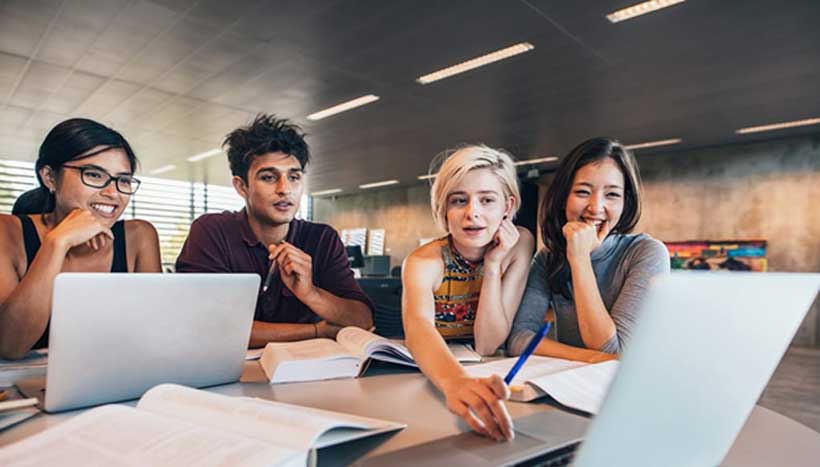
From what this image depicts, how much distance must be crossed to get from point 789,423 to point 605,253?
31.9 inches

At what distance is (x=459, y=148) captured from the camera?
4.91ft

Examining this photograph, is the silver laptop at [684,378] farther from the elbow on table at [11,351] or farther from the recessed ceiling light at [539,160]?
the recessed ceiling light at [539,160]

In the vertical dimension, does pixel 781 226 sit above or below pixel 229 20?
below

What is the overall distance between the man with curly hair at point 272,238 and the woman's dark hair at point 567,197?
718mm

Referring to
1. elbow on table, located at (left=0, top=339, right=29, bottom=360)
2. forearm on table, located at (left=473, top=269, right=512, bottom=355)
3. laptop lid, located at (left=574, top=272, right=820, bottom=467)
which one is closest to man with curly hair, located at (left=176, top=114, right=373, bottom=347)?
forearm on table, located at (left=473, top=269, right=512, bottom=355)

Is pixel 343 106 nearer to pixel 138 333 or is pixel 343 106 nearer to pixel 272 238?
pixel 272 238

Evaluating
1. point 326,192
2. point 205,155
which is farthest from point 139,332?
point 326,192

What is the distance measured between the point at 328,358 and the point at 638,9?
4.09 meters

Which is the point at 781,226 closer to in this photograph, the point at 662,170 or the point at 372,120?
the point at 662,170

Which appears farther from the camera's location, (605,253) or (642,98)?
(642,98)

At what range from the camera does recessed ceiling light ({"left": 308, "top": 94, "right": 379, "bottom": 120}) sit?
6414 mm

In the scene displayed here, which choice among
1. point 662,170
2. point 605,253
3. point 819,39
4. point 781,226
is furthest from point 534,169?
point 605,253

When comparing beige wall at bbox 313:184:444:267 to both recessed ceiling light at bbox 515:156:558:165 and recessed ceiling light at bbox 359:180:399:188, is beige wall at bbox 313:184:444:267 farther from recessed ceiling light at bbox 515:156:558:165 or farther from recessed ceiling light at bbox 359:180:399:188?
recessed ceiling light at bbox 515:156:558:165

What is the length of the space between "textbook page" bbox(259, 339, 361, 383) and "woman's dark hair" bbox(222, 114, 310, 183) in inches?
37.5
